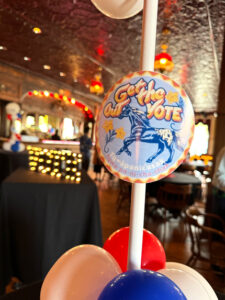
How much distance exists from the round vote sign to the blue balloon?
0.63 feet

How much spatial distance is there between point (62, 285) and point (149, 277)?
0.66 ft

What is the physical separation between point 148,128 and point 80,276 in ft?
1.20

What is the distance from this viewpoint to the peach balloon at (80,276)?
1.71 ft

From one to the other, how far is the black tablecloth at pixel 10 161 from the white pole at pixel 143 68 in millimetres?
4206

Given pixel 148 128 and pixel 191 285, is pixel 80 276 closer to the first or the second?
pixel 191 285

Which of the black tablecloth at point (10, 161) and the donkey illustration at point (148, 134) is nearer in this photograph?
the donkey illustration at point (148, 134)

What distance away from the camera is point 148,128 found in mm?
476

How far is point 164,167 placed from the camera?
1.60 ft

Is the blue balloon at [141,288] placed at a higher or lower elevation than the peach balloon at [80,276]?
higher

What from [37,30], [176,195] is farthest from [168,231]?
[37,30]

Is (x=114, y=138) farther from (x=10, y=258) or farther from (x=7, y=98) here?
(x=7, y=98)

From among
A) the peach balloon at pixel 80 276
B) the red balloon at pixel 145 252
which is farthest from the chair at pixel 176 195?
the peach balloon at pixel 80 276

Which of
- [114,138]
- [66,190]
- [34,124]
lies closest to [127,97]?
[114,138]

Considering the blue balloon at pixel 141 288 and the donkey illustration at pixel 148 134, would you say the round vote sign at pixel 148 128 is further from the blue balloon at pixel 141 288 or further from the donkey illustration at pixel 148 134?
the blue balloon at pixel 141 288
